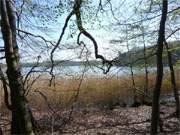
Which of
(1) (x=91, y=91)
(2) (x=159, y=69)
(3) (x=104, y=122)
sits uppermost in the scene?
(2) (x=159, y=69)

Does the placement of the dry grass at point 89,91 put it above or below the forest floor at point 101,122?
above

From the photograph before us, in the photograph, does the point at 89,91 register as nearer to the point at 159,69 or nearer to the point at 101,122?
the point at 101,122

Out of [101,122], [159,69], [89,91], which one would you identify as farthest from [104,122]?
[159,69]

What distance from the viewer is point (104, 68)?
37.6 feet

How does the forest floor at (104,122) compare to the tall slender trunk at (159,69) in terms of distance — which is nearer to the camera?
the tall slender trunk at (159,69)

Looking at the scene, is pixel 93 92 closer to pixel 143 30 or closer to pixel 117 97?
pixel 117 97

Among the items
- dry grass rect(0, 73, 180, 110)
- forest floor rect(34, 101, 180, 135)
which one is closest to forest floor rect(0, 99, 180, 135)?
forest floor rect(34, 101, 180, 135)

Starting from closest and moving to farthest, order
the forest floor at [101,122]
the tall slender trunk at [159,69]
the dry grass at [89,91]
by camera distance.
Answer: the tall slender trunk at [159,69] < the forest floor at [101,122] < the dry grass at [89,91]

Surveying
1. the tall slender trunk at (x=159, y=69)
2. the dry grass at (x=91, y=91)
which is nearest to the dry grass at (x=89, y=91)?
the dry grass at (x=91, y=91)

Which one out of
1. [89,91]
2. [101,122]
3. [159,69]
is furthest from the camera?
[89,91]

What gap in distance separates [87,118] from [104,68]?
14.7ft

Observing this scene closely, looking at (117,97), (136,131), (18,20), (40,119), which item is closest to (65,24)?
(18,20)

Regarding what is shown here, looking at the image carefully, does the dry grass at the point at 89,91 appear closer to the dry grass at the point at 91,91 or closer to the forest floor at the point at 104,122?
the dry grass at the point at 91,91

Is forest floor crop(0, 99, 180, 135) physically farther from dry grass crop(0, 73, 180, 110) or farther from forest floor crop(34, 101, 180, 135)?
dry grass crop(0, 73, 180, 110)
